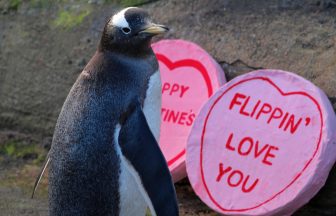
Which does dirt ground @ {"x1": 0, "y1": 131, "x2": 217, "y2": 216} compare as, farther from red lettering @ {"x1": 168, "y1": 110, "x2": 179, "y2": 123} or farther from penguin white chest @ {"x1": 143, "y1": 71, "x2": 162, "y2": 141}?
penguin white chest @ {"x1": 143, "y1": 71, "x2": 162, "y2": 141}

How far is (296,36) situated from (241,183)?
0.67 meters

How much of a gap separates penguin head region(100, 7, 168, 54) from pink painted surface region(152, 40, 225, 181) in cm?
86

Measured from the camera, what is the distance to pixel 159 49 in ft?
10.7

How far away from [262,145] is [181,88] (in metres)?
0.52

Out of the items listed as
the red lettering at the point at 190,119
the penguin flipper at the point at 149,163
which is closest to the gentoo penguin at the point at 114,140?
the penguin flipper at the point at 149,163

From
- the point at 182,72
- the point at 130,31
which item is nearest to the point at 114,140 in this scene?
the point at 130,31

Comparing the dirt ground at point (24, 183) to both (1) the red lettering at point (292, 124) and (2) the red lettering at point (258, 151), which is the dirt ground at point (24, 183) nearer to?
(2) the red lettering at point (258, 151)

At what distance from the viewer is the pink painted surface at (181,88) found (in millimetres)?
3090

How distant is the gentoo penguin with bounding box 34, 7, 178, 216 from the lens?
2.19 meters

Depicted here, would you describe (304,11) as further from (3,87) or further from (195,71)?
(3,87)

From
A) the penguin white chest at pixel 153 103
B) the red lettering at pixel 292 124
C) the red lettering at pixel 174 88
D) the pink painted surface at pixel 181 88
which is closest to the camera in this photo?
the penguin white chest at pixel 153 103

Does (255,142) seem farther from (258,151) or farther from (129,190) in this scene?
(129,190)

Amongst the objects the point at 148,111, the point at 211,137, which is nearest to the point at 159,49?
the point at 211,137

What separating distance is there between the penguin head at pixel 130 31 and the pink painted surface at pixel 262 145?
743 mm
